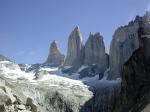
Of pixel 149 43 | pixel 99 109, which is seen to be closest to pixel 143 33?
pixel 149 43

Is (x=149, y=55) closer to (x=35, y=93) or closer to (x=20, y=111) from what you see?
(x=20, y=111)

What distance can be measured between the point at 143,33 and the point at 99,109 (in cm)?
12605

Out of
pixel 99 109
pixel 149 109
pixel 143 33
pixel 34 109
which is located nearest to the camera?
pixel 34 109

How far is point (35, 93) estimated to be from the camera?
195 m

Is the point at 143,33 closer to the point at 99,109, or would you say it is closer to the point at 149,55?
the point at 149,55

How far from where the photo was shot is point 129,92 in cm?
5634

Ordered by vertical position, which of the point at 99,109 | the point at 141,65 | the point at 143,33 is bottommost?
the point at 99,109

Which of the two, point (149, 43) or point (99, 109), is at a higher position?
point (149, 43)

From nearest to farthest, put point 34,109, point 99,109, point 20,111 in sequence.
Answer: point 20,111
point 34,109
point 99,109

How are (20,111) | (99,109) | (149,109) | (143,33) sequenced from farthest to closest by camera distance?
(99,109) < (143,33) < (149,109) < (20,111)

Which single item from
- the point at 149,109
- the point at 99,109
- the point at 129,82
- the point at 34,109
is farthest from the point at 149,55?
the point at 99,109

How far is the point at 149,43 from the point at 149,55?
5.99 feet

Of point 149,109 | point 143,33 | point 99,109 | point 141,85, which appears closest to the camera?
point 149,109

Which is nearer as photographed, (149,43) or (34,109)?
(34,109)
